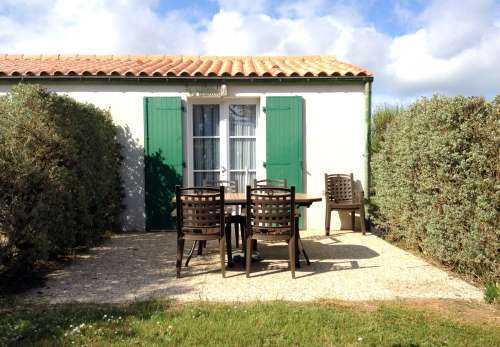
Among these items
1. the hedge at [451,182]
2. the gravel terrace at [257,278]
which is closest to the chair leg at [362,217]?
the hedge at [451,182]

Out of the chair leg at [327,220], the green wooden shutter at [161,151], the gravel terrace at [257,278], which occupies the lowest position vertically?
the gravel terrace at [257,278]

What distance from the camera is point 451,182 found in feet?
15.3

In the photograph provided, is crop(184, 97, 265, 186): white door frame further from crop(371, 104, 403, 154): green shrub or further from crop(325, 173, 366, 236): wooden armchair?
crop(371, 104, 403, 154): green shrub

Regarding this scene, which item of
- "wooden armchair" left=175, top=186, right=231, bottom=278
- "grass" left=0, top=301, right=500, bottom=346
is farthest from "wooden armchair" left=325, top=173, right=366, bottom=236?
"grass" left=0, top=301, right=500, bottom=346

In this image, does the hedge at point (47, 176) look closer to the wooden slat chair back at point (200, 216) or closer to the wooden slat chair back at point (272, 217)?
the wooden slat chair back at point (200, 216)

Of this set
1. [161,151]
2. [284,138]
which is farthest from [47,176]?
[284,138]

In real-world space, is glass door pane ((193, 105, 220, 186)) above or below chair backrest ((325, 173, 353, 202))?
above

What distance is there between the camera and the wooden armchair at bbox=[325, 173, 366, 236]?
7203 millimetres

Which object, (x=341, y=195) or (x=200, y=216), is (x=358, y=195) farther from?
(x=200, y=216)

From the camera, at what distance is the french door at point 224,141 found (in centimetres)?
788

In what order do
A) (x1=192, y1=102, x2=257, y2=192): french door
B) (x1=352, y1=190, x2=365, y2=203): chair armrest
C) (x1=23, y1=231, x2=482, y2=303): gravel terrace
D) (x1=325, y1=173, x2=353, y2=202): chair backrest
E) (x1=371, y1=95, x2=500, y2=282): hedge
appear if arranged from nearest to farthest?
(x1=23, y1=231, x2=482, y2=303): gravel terrace, (x1=371, y1=95, x2=500, y2=282): hedge, (x1=352, y1=190, x2=365, y2=203): chair armrest, (x1=325, y1=173, x2=353, y2=202): chair backrest, (x1=192, y1=102, x2=257, y2=192): french door

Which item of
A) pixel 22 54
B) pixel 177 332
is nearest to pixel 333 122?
pixel 177 332

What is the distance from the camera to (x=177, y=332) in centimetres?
301

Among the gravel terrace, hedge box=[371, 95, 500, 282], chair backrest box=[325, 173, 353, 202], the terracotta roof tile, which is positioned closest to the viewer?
the gravel terrace
